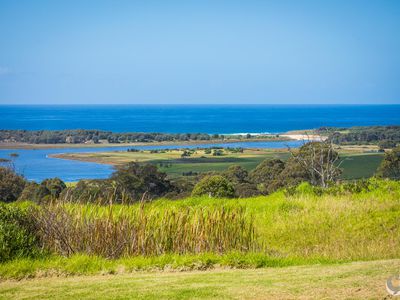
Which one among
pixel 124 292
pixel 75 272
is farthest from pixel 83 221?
pixel 124 292

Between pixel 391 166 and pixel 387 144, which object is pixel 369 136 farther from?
pixel 391 166

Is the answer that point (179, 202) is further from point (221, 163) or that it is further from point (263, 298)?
point (221, 163)

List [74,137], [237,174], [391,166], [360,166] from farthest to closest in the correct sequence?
[74,137], [360,166], [237,174], [391,166]

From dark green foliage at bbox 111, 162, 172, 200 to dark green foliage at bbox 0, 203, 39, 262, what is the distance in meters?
14.7

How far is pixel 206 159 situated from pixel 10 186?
32.8 m

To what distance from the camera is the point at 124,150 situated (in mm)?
68062

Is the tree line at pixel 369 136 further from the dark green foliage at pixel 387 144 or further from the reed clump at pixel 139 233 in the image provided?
the reed clump at pixel 139 233

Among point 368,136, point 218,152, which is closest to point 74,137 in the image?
point 218,152

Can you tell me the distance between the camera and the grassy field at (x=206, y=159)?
147ft

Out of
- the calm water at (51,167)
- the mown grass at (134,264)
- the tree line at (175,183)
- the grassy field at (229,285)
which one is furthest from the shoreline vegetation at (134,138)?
the grassy field at (229,285)

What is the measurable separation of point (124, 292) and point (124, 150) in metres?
60.2

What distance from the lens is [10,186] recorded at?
86.6ft

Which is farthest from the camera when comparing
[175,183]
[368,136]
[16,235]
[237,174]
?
[368,136]

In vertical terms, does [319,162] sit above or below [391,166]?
above
